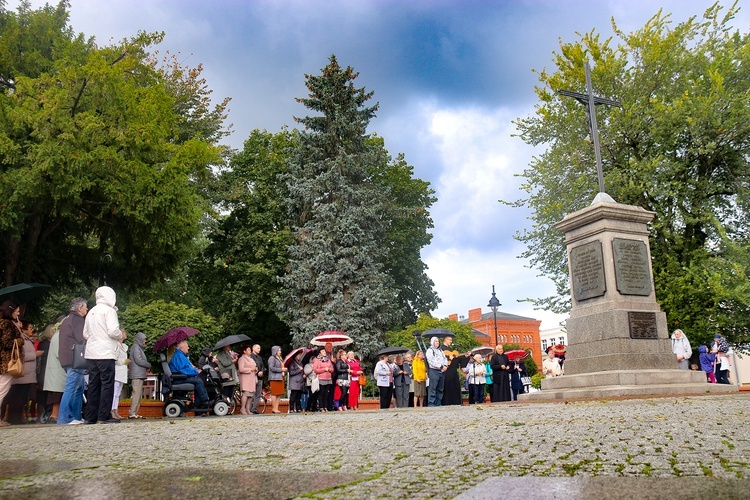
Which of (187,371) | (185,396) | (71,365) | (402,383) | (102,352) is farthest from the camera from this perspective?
(402,383)

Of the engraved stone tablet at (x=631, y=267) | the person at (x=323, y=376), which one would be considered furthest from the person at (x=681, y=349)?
the person at (x=323, y=376)

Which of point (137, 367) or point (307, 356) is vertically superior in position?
point (307, 356)

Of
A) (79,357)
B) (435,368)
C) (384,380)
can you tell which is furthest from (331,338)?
(79,357)

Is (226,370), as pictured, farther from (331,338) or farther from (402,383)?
(331,338)

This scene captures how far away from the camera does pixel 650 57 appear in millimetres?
23984

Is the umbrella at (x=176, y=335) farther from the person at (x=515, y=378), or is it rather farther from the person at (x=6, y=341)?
the person at (x=515, y=378)

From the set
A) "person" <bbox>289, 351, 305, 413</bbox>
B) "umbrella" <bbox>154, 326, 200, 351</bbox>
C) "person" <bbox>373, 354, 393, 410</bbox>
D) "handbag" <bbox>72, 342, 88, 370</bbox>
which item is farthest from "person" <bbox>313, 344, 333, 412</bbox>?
"handbag" <bbox>72, 342, 88, 370</bbox>

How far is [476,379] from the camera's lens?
1722 centimetres

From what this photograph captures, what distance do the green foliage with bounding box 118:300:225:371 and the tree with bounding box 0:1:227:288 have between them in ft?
22.8

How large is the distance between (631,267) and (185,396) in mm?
10334

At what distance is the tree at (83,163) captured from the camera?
17.0 metres

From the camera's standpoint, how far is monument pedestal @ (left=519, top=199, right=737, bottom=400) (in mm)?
12188

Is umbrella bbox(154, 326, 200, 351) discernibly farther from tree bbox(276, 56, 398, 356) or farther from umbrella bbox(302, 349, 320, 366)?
tree bbox(276, 56, 398, 356)

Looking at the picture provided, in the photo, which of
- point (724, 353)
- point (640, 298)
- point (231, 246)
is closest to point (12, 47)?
point (231, 246)
